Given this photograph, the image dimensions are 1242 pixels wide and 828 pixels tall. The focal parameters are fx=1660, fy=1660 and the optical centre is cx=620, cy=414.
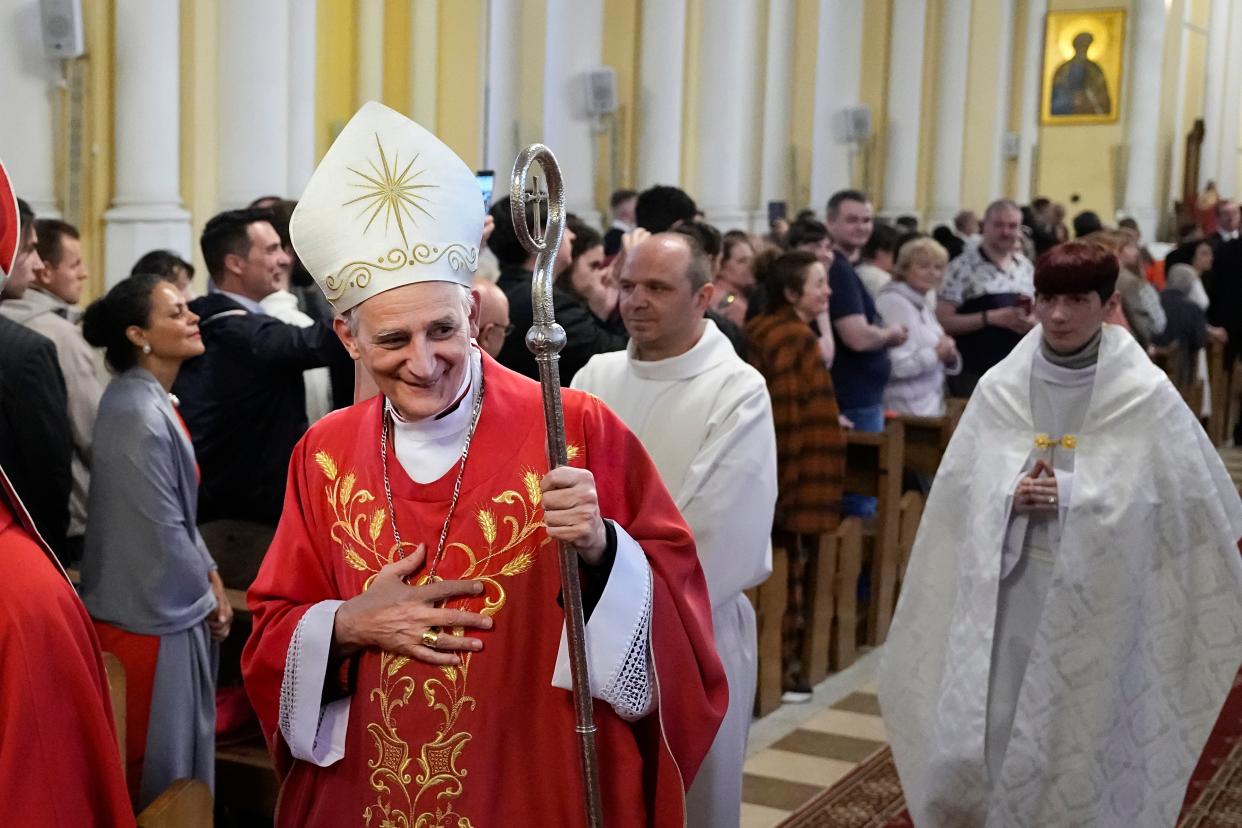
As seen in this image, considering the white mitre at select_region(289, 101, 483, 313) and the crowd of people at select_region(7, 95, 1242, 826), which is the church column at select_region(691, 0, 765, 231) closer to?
the crowd of people at select_region(7, 95, 1242, 826)

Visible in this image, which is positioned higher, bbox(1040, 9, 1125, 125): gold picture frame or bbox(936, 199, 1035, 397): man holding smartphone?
bbox(1040, 9, 1125, 125): gold picture frame

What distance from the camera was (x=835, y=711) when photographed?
6770mm

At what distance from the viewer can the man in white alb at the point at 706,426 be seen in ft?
14.1

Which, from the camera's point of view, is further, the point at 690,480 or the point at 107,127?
the point at 107,127

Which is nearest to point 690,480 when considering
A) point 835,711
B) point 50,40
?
point 835,711

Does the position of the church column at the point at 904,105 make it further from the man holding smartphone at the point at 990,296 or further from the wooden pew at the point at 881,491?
the wooden pew at the point at 881,491

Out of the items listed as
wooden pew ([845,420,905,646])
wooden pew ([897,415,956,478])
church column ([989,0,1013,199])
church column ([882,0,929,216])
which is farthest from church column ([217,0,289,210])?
church column ([989,0,1013,199])

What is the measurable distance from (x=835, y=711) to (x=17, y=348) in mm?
3628

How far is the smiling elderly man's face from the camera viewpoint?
2.63m

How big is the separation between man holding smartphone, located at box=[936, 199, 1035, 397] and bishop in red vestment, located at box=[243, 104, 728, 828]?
6.55 m

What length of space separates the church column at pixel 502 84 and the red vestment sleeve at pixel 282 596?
9.98 meters

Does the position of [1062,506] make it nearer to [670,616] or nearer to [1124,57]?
[670,616]

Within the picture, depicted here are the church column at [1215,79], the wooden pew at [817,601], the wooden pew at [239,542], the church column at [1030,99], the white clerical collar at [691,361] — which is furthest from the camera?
the church column at [1215,79]

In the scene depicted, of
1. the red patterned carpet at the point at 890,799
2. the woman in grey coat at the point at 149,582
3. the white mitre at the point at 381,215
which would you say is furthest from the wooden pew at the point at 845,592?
the white mitre at the point at 381,215
